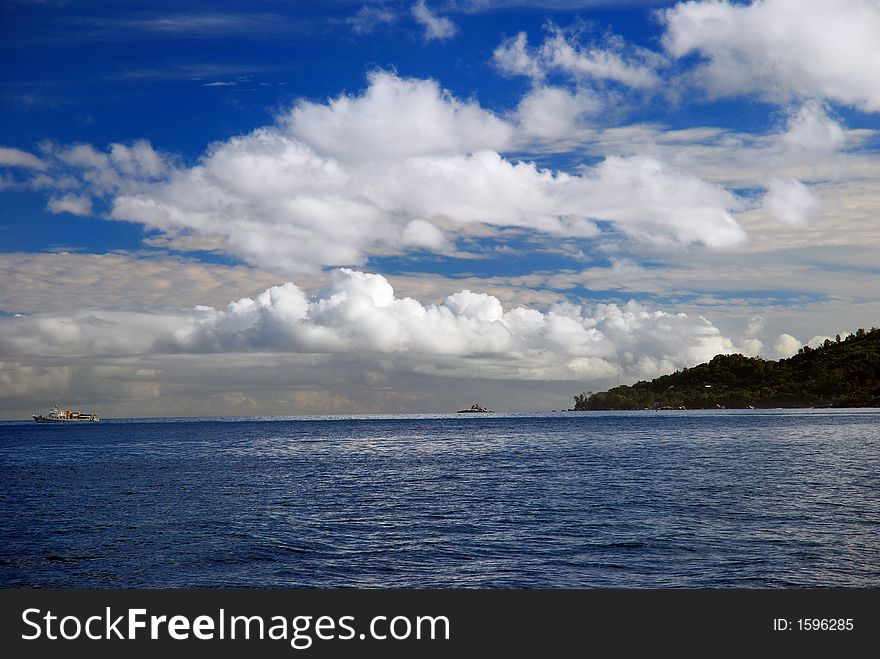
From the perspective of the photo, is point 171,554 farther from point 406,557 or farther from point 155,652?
point 155,652

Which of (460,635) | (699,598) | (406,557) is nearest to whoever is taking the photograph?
(460,635)

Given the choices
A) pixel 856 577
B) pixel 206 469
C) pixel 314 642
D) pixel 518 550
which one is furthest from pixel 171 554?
pixel 206 469

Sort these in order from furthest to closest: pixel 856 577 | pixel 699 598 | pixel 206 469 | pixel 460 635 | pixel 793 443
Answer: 1. pixel 793 443
2. pixel 206 469
3. pixel 856 577
4. pixel 699 598
5. pixel 460 635

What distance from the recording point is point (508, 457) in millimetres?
116438

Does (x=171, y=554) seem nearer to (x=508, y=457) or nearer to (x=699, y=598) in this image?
(x=699, y=598)

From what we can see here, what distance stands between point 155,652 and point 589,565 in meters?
21.0

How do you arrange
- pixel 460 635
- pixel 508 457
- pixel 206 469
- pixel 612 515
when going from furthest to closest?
pixel 508 457 < pixel 206 469 < pixel 612 515 < pixel 460 635

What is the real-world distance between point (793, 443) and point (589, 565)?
109m

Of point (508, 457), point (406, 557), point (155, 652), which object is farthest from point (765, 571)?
point (508, 457)

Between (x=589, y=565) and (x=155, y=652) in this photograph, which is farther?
(x=589, y=565)

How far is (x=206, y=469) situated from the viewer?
102 m

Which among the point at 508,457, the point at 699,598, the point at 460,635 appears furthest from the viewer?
the point at 508,457

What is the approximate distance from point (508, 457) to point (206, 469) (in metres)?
45.9

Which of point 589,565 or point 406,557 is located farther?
point 406,557
